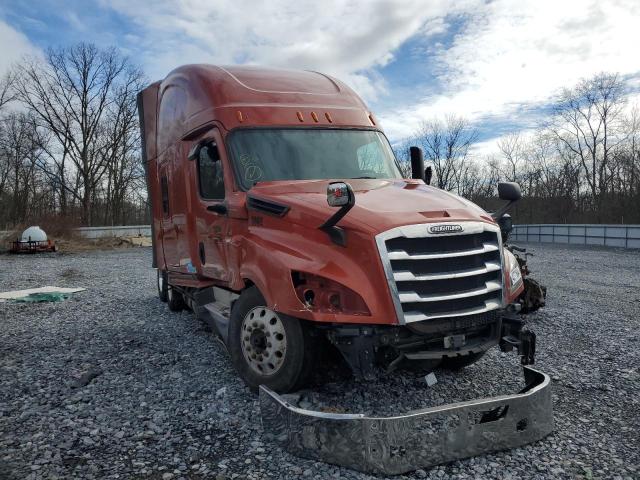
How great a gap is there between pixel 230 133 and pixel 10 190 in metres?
45.1

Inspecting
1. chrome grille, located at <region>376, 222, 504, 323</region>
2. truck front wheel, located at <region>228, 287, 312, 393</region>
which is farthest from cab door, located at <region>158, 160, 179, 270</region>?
chrome grille, located at <region>376, 222, 504, 323</region>

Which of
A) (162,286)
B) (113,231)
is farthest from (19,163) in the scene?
(162,286)

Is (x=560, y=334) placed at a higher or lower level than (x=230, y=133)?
lower

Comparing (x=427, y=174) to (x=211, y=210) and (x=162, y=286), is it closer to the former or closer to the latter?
(x=211, y=210)

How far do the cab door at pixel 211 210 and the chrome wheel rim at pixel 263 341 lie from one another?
89 centimetres

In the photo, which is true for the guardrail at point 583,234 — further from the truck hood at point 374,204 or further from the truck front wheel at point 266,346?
the truck front wheel at point 266,346

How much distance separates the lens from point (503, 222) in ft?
17.2

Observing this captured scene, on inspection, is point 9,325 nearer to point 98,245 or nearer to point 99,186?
point 98,245

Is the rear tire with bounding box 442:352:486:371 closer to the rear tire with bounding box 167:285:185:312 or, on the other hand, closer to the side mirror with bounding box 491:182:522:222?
the side mirror with bounding box 491:182:522:222

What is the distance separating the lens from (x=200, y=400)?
4.55 m

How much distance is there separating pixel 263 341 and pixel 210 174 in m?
2.12

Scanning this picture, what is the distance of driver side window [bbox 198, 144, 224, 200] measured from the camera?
5297 mm

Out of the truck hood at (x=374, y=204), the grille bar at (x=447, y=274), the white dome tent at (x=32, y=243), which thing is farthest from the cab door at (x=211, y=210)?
the white dome tent at (x=32, y=243)

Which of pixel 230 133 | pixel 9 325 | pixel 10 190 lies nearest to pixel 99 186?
pixel 10 190
